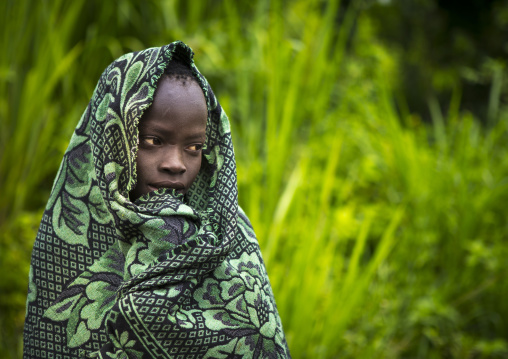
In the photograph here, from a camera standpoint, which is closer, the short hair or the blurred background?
the short hair

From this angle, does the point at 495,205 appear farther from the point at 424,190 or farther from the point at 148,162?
the point at 148,162

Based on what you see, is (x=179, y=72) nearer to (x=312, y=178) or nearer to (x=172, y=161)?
(x=172, y=161)

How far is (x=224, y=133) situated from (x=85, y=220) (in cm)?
37

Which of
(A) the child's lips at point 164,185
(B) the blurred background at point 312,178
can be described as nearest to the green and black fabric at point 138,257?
(A) the child's lips at point 164,185

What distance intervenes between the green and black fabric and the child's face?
0.02m

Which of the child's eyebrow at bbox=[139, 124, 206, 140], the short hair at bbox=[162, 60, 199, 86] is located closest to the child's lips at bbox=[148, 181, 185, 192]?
the child's eyebrow at bbox=[139, 124, 206, 140]

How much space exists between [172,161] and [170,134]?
2.2 inches

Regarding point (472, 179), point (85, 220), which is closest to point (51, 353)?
point (85, 220)

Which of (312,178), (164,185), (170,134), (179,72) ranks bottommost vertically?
(312,178)

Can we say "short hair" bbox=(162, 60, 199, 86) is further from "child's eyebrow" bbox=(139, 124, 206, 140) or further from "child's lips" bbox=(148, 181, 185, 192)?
"child's lips" bbox=(148, 181, 185, 192)

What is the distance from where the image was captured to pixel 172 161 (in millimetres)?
1163

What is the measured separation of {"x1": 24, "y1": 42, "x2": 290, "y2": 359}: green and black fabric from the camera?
3.70ft

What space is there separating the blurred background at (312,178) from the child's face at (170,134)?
1.31 m

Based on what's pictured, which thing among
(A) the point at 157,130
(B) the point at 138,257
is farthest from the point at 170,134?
(B) the point at 138,257
